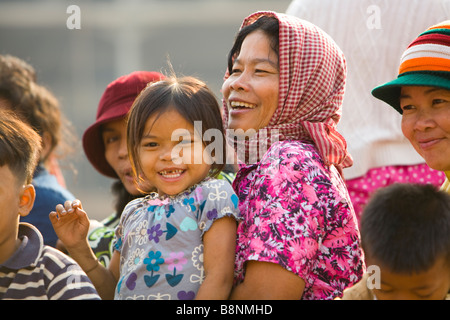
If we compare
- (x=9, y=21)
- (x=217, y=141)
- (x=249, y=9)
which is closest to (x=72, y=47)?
(x=9, y=21)

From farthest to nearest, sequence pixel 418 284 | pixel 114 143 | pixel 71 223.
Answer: pixel 114 143
pixel 71 223
pixel 418 284

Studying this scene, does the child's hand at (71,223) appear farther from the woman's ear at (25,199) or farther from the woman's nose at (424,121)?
the woman's nose at (424,121)

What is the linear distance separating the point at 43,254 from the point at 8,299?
7.9 inches

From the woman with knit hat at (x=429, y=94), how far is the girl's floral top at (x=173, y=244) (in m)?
0.86

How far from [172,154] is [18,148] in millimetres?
604

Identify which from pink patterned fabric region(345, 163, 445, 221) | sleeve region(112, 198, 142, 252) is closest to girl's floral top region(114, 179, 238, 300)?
sleeve region(112, 198, 142, 252)

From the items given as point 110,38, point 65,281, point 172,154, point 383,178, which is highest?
point 110,38

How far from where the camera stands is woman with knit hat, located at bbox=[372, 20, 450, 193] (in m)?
2.78

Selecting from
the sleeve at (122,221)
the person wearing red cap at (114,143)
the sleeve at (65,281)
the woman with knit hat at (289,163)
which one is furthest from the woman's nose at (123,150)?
the sleeve at (65,281)

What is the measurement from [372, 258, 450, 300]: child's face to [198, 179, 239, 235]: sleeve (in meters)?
0.68

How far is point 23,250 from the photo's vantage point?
8.22 feet

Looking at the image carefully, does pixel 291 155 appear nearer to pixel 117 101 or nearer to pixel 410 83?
pixel 410 83

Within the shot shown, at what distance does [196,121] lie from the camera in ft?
9.37

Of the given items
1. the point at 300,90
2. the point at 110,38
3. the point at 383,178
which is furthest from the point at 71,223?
the point at 110,38
